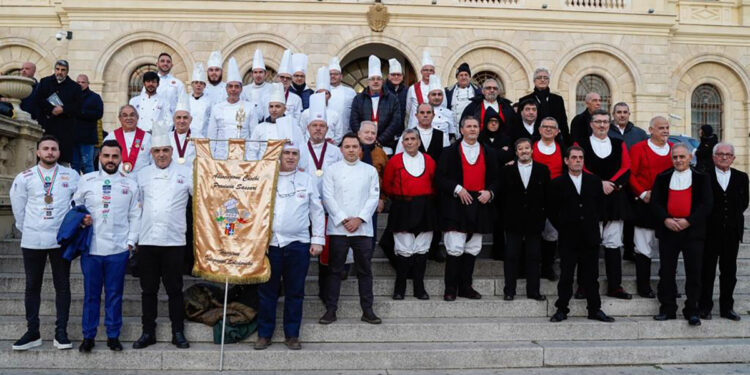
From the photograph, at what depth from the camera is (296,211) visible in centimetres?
570

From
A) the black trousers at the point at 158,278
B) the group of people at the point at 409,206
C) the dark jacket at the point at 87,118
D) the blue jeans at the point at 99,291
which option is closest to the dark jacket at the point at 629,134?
the group of people at the point at 409,206

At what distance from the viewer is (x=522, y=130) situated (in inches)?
300

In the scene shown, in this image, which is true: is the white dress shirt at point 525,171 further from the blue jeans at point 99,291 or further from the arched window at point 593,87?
the arched window at point 593,87

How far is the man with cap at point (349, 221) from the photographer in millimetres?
5980

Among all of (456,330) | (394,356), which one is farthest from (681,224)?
(394,356)

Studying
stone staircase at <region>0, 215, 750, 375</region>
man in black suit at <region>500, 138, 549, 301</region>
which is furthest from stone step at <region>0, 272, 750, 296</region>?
man in black suit at <region>500, 138, 549, 301</region>

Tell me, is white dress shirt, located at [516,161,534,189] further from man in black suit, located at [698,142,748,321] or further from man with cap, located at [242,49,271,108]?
man with cap, located at [242,49,271,108]

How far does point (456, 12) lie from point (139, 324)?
14.7 meters

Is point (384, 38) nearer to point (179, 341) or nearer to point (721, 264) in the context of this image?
point (721, 264)

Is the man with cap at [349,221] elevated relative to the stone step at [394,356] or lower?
elevated

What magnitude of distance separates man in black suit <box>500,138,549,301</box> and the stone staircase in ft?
0.95

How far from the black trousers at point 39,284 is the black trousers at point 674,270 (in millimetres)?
6575

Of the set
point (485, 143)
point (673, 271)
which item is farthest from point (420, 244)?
point (673, 271)

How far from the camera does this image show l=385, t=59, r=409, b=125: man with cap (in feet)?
27.6
